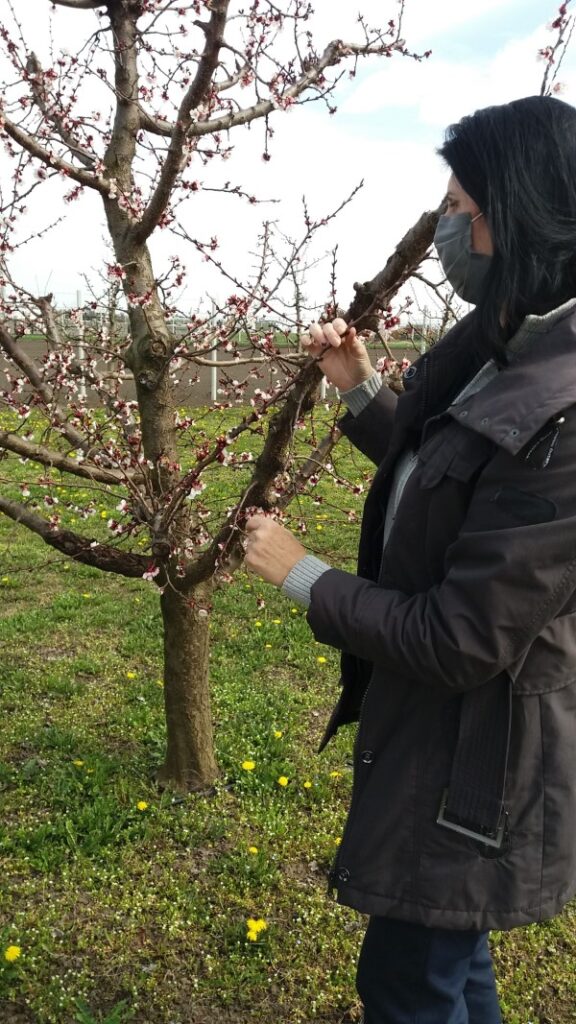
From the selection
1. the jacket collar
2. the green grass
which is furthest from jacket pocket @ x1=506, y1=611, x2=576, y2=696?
the green grass

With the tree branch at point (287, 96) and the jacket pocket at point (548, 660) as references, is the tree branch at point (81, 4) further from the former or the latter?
the jacket pocket at point (548, 660)

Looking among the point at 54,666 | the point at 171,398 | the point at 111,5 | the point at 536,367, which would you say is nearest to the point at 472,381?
the point at 536,367

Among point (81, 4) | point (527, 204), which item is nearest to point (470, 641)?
point (527, 204)

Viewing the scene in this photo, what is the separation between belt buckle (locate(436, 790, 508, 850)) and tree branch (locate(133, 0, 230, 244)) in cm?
187

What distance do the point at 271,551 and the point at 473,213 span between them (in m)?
0.73

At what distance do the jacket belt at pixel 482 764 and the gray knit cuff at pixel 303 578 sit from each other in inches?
13.4

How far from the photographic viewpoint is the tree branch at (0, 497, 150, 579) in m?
2.53

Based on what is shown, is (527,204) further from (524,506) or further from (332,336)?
(332,336)

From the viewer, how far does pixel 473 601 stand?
1159 mm

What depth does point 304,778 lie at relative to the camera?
3104mm

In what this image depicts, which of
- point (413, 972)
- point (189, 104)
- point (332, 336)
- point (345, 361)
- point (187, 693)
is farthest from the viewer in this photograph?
point (187, 693)

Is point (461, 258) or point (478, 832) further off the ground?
point (461, 258)

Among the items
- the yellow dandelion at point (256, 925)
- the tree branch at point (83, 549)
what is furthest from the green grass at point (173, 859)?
the tree branch at point (83, 549)

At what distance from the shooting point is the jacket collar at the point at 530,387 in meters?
1.12
